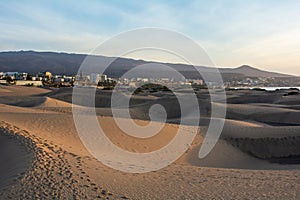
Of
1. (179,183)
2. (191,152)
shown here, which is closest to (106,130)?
(191,152)

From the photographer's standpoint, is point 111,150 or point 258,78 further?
point 258,78

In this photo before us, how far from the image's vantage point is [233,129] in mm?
16391

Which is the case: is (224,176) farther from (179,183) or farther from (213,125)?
(213,125)

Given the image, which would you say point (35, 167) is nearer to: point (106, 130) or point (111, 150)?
point (111, 150)

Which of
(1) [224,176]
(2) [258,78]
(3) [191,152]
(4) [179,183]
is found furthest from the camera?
(2) [258,78]

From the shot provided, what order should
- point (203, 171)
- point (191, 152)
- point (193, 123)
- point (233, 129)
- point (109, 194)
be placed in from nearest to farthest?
point (109, 194), point (203, 171), point (191, 152), point (233, 129), point (193, 123)

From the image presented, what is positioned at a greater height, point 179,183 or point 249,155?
point 179,183

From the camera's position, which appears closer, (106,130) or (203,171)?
(203,171)

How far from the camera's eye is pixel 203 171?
8305 mm

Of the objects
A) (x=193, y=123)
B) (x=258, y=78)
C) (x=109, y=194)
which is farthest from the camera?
(x=258, y=78)

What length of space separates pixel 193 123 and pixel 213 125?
5.41 feet

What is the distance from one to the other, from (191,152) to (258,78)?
478ft

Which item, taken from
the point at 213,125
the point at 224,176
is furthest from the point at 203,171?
the point at 213,125

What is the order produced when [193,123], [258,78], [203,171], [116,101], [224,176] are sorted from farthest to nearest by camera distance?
1. [258,78]
2. [116,101]
3. [193,123]
4. [203,171]
5. [224,176]
